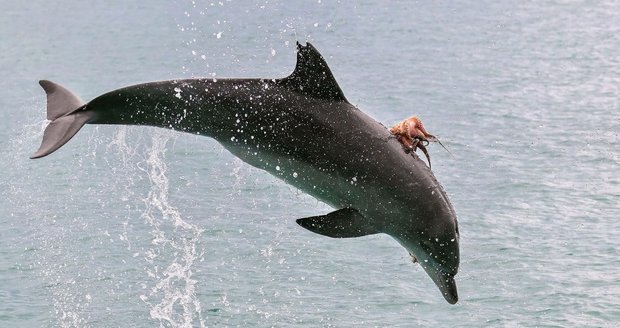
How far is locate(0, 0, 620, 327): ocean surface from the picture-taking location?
503 inches

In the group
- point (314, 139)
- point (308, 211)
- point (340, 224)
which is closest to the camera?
point (340, 224)

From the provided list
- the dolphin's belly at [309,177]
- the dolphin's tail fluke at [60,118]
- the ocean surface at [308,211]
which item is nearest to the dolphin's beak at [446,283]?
the dolphin's belly at [309,177]

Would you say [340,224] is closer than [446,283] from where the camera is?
Yes

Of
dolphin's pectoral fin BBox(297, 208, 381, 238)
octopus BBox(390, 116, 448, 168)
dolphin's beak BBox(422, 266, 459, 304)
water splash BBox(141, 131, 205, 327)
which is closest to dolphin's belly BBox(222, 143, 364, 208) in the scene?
dolphin's pectoral fin BBox(297, 208, 381, 238)

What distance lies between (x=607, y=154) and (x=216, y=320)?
34.3 ft

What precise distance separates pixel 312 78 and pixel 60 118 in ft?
6.47

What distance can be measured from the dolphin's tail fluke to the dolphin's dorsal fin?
1.57 metres

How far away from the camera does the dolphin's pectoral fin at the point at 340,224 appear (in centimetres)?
732

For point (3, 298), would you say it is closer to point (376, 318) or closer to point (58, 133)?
point (376, 318)

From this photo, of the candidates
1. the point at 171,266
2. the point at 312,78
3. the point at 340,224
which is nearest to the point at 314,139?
the point at 312,78

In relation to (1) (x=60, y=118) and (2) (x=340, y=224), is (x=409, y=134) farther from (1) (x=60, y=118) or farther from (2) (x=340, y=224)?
(1) (x=60, y=118)

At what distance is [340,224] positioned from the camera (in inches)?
291

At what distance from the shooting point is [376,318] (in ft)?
40.6

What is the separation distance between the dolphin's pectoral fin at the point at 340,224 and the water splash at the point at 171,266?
3839 mm
